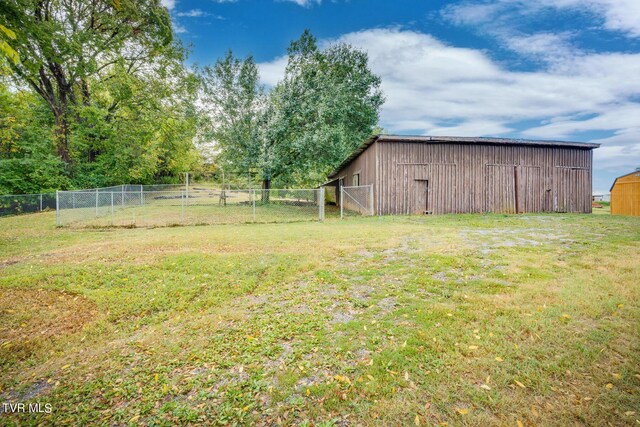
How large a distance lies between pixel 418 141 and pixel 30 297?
1622cm

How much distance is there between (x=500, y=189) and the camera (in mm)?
17250

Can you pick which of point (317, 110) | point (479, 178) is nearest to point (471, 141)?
point (479, 178)

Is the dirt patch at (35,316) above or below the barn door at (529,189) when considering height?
below

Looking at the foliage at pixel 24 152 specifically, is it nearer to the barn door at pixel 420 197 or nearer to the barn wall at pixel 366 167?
the barn wall at pixel 366 167

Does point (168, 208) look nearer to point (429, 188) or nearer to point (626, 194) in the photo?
point (429, 188)

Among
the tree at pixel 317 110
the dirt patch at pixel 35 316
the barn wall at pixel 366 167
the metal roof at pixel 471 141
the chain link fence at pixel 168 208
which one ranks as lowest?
the dirt patch at pixel 35 316

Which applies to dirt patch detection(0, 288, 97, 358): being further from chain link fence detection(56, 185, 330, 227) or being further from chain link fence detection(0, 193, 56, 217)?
chain link fence detection(0, 193, 56, 217)

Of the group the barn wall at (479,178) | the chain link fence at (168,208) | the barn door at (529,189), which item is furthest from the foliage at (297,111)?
the barn door at (529,189)

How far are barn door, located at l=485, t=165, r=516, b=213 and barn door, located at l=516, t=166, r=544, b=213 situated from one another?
396 millimetres

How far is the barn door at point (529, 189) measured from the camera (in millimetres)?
17453

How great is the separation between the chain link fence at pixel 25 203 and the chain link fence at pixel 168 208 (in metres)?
3.92

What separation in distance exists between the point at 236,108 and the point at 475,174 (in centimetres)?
1890

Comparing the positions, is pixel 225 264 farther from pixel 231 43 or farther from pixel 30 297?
pixel 231 43

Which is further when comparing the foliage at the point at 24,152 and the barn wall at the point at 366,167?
the foliage at the point at 24,152
